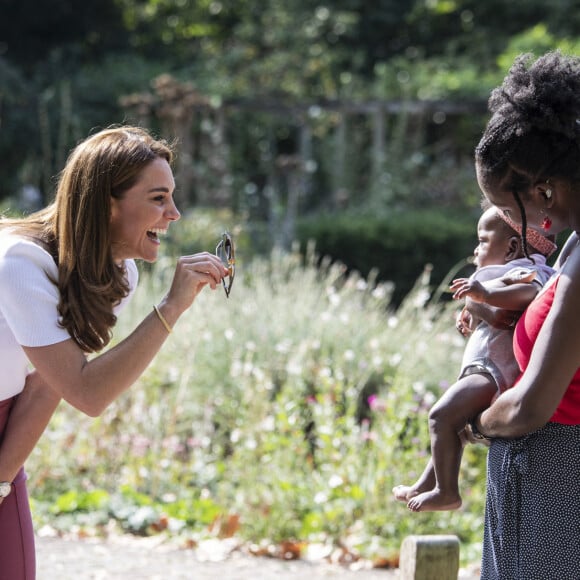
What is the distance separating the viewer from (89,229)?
2234 mm

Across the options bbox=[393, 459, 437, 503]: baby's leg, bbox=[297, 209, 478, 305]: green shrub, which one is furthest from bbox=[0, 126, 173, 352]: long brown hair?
bbox=[297, 209, 478, 305]: green shrub

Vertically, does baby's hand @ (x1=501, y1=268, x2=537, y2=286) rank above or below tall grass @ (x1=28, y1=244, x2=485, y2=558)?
above

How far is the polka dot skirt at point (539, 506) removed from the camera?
5.82 feet

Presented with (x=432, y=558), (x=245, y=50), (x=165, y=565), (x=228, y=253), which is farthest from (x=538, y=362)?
(x=245, y=50)

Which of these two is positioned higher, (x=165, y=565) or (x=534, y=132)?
(x=534, y=132)

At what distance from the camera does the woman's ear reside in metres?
2.15

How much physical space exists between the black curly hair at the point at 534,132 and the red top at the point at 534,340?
148 millimetres

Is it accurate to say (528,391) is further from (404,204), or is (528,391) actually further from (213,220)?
(404,204)

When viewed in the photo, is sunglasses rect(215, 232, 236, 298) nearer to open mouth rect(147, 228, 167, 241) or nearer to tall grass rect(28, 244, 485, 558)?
open mouth rect(147, 228, 167, 241)

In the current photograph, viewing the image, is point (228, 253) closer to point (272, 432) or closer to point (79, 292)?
point (79, 292)

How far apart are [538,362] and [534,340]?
0.10 meters

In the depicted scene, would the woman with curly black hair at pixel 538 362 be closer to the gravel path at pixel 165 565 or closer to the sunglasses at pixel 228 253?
the sunglasses at pixel 228 253

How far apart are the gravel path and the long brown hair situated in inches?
81.8

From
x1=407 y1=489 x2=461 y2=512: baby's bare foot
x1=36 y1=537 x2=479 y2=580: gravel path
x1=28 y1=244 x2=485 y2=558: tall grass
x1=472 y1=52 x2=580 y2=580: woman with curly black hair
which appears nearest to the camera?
x1=472 y1=52 x2=580 y2=580: woman with curly black hair
